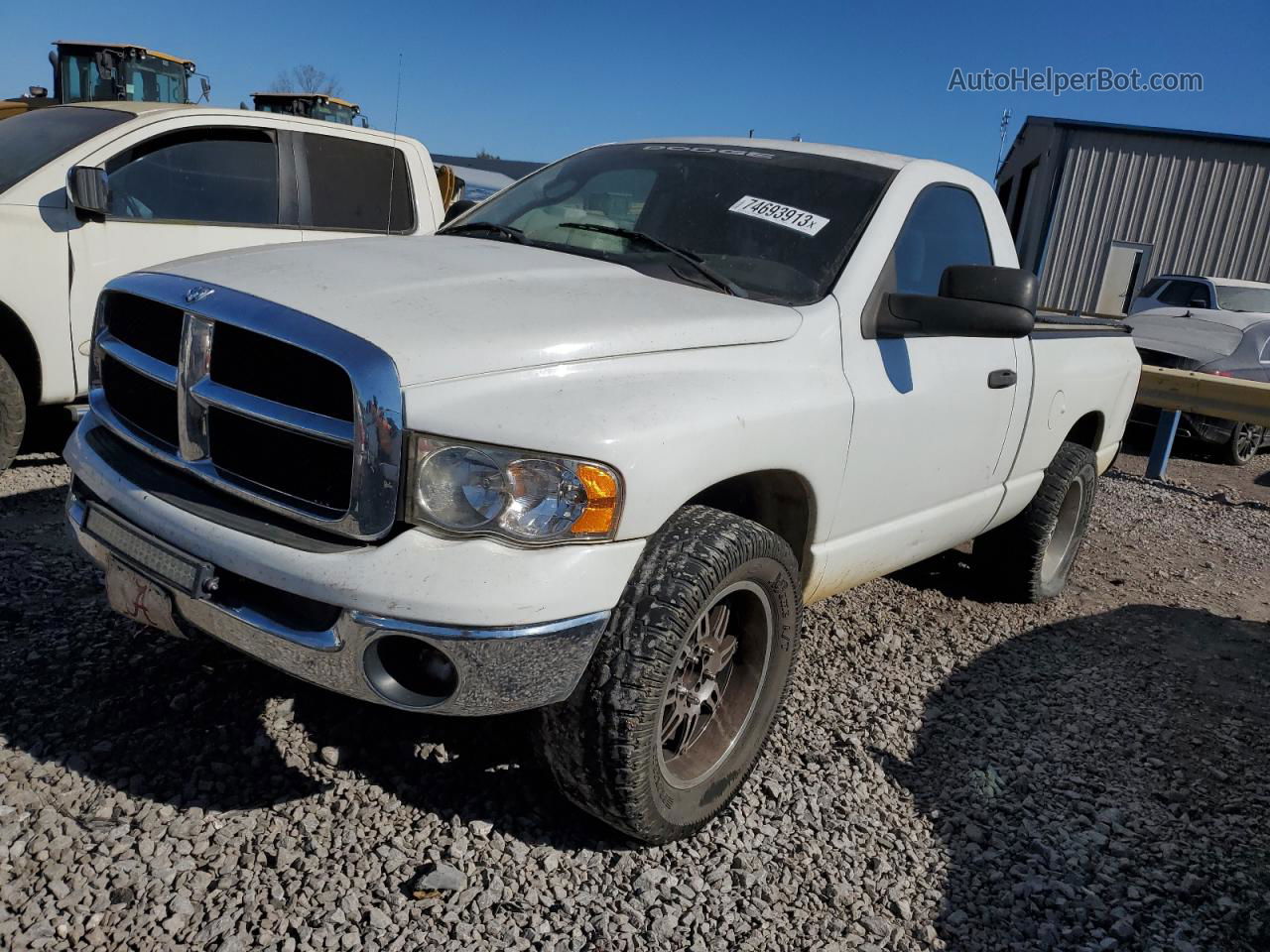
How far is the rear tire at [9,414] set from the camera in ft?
15.4

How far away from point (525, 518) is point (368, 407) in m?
0.40

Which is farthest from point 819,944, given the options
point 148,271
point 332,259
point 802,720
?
point 148,271

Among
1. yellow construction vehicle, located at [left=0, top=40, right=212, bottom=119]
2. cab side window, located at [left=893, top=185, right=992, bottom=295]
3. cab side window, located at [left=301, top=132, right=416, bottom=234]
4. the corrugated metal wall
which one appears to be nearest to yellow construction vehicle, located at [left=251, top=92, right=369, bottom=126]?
yellow construction vehicle, located at [left=0, top=40, right=212, bottom=119]

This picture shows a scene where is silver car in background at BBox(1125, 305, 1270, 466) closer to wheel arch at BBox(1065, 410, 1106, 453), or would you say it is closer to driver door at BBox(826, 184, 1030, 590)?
wheel arch at BBox(1065, 410, 1106, 453)

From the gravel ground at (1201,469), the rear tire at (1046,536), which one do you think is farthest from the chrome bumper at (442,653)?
the gravel ground at (1201,469)

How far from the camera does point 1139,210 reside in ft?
69.2

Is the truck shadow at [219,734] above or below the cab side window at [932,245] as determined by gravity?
below

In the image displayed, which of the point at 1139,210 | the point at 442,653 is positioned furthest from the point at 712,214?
the point at 1139,210

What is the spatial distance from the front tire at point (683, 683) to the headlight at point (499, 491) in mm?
279

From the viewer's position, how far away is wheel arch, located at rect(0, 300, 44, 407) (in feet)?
15.8

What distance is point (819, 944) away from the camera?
2.37 m

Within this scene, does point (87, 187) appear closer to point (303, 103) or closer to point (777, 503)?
point (777, 503)

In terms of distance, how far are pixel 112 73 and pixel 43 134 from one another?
27.6 ft

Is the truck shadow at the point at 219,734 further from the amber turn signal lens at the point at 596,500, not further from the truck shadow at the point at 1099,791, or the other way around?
the truck shadow at the point at 1099,791
